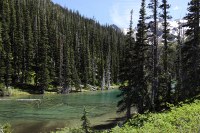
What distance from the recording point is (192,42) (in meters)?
34.8

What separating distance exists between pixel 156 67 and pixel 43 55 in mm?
66323

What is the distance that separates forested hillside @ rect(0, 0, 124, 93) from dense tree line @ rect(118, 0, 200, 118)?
52.0m

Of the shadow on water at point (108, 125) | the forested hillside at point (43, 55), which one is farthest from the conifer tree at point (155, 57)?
the forested hillside at point (43, 55)

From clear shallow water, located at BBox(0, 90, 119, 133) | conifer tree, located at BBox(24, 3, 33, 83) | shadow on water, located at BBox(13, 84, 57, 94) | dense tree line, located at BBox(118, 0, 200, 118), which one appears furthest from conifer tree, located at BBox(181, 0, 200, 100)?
conifer tree, located at BBox(24, 3, 33, 83)

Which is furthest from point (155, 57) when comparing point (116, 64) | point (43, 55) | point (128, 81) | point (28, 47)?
point (116, 64)

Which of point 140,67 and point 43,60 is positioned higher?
point 43,60

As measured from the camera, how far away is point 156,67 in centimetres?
3303

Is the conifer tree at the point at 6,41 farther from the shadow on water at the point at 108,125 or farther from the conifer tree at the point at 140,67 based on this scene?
the conifer tree at the point at 140,67

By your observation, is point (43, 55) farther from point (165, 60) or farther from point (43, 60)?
point (165, 60)

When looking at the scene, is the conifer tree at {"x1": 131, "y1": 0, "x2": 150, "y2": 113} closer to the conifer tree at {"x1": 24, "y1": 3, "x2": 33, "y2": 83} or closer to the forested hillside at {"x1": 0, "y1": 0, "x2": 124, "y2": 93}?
the forested hillside at {"x1": 0, "y1": 0, "x2": 124, "y2": 93}

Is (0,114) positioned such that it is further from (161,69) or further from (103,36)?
(103,36)

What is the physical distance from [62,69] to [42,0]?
284 feet

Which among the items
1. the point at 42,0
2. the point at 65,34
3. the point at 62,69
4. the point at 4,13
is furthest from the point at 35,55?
the point at 42,0

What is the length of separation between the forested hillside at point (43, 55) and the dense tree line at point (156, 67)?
52.0 meters
